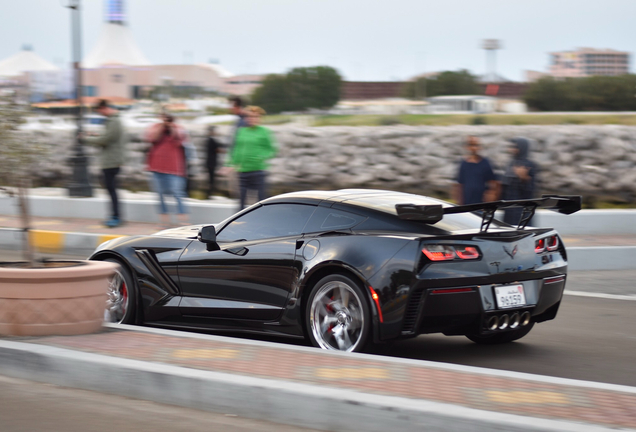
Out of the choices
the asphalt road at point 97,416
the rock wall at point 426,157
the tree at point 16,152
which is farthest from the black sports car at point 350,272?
the rock wall at point 426,157

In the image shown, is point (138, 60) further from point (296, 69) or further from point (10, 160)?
point (10, 160)

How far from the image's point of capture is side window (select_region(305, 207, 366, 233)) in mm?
6035

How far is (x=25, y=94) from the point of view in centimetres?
727

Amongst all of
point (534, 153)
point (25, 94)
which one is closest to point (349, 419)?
point (25, 94)

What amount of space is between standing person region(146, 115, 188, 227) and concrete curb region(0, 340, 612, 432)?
7.55 metres

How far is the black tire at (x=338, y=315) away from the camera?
5.66 m

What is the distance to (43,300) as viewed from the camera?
19.4ft

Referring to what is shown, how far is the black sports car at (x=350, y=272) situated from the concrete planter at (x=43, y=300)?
1.02m

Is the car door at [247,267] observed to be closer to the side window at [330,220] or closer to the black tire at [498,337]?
the side window at [330,220]

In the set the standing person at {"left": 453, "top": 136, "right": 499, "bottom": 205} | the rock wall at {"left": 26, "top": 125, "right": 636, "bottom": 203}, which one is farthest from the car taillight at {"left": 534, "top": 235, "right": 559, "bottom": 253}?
the rock wall at {"left": 26, "top": 125, "right": 636, "bottom": 203}

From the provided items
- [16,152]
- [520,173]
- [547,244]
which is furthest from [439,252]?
[520,173]

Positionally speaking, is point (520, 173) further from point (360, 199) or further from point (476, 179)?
point (360, 199)

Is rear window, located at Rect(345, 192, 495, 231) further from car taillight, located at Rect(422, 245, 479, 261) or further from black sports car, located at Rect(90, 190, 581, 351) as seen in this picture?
Answer: car taillight, located at Rect(422, 245, 479, 261)

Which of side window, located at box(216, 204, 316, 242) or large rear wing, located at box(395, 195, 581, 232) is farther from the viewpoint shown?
side window, located at box(216, 204, 316, 242)
